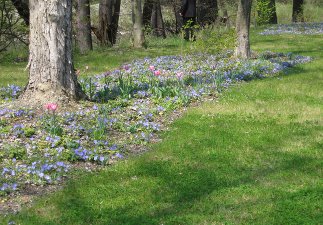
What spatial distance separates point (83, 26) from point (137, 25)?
2372 mm

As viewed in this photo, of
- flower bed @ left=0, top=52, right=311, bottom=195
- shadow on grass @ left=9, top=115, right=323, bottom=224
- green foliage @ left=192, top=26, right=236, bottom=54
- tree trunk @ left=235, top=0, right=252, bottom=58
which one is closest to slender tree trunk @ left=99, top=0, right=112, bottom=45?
tree trunk @ left=235, top=0, right=252, bottom=58

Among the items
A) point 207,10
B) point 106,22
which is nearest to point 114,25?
point 106,22

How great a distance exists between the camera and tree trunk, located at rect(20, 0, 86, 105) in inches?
332

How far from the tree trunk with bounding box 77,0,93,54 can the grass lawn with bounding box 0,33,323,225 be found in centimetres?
1065

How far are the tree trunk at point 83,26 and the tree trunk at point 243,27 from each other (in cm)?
673

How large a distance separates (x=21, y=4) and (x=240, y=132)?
530 inches

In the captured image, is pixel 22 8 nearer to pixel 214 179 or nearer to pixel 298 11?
pixel 214 179

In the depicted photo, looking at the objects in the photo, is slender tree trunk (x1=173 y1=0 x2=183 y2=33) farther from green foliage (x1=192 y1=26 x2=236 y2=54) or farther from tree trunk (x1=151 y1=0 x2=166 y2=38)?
green foliage (x1=192 y1=26 x2=236 y2=54)

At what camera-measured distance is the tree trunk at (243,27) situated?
1412 centimetres

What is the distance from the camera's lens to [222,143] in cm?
744

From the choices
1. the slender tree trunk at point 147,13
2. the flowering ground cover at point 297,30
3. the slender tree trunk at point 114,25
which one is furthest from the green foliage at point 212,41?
the slender tree trunk at point 147,13

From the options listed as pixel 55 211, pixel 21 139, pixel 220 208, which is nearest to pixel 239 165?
pixel 220 208

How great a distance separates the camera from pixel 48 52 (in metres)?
8.44

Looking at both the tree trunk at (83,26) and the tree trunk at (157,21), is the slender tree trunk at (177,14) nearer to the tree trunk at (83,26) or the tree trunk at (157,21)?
the tree trunk at (157,21)
